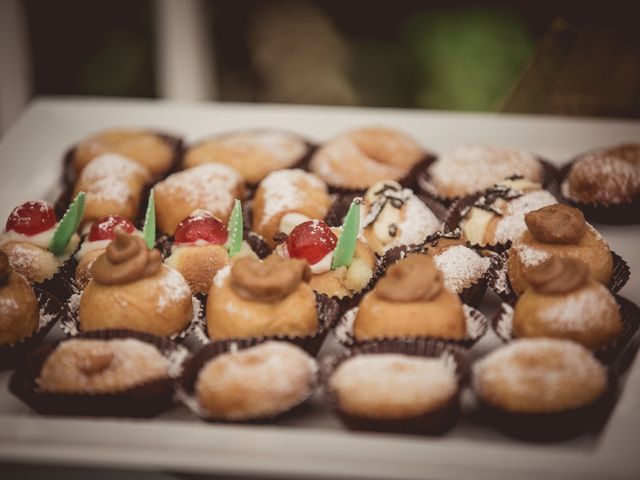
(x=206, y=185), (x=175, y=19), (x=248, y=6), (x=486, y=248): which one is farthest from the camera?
(x=248, y=6)

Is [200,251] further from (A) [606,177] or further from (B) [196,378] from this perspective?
(A) [606,177]

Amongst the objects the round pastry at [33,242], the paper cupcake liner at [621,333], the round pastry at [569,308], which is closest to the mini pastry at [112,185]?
the round pastry at [33,242]

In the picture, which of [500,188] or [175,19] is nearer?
[500,188]

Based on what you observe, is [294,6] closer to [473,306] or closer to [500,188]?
[500,188]

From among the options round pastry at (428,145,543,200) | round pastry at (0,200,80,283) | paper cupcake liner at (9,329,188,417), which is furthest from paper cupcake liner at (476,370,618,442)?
round pastry at (0,200,80,283)

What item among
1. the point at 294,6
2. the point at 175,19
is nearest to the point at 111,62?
the point at 175,19

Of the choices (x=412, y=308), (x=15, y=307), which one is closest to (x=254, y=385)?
(x=412, y=308)
